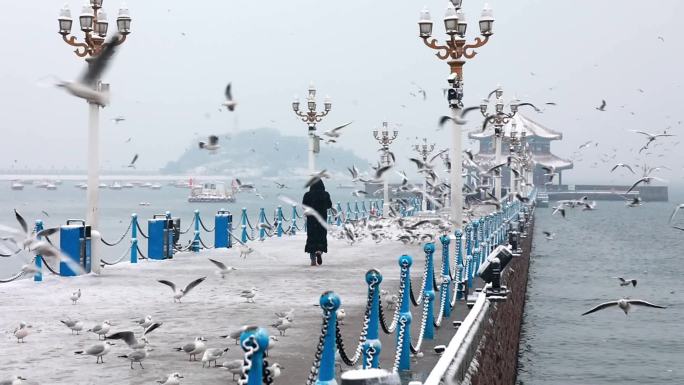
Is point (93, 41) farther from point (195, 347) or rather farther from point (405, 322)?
point (405, 322)

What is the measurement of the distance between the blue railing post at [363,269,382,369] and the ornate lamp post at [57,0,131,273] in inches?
505

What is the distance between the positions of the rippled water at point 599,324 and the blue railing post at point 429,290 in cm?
1341

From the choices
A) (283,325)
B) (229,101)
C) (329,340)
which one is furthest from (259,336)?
(229,101)

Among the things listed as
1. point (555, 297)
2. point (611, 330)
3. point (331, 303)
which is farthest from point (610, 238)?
point (331, 303)

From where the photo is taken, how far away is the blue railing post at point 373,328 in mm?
7672

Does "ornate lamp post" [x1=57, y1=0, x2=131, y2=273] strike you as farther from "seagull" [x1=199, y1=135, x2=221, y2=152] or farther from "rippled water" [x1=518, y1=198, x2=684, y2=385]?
"rippled water" [x1=518, y1=198, x2=684, y2=385]

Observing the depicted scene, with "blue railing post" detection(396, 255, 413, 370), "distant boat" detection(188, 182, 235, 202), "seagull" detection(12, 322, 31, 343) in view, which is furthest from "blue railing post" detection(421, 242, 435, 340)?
"distant boat" detection(188, 182, 235, 202)

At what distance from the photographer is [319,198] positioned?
21.4 meters

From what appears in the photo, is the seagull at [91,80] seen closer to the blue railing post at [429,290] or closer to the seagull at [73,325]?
the seagull at [73,325]

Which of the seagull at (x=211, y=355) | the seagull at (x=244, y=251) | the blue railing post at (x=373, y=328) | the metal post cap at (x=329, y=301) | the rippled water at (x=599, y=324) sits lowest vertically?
the rippled water at (x=599, y=324)

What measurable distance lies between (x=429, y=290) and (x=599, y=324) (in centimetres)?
2531

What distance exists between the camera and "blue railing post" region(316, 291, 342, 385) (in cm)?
601

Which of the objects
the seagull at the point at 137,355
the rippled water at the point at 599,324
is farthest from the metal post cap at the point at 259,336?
the rippled water at the point at 599,324

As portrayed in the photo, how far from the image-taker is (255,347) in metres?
4.39
